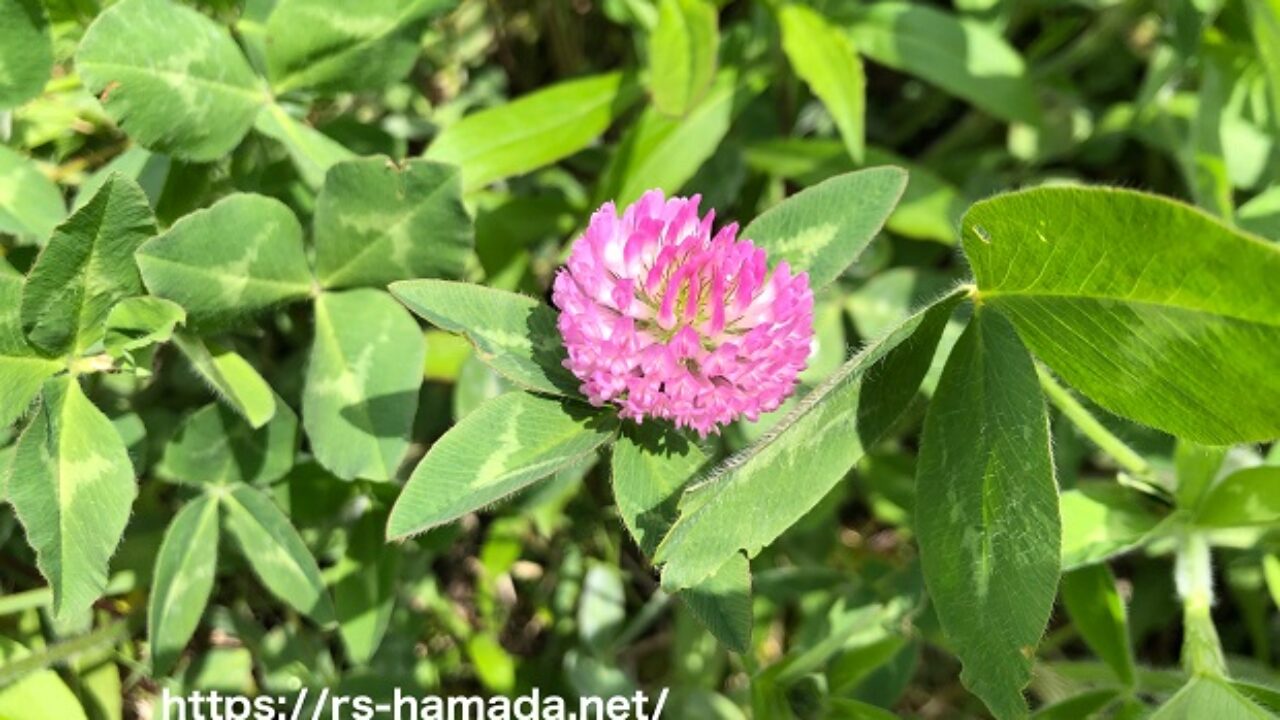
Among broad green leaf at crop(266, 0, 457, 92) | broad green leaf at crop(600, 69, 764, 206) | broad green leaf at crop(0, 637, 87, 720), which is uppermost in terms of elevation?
broad green leaf at crop(266, 0, 457, 92)

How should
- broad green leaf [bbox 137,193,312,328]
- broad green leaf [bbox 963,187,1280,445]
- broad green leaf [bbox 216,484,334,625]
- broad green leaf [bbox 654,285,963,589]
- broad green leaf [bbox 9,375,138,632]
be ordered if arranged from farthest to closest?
broad green leaf [bbox 216,484,334,625] < broad green leaf [bbox 137,193,312,328] < broad green leaf [bbox 9,375,138,632] < broad green leaf [bbox 654,285,963,589] < broad green leaf [bbox 963,187,1280,445]

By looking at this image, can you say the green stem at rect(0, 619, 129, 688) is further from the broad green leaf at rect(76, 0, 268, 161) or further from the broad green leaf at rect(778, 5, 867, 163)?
the broad green leaf at rect(778, 5, 867, 163)

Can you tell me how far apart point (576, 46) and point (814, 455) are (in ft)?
6.21

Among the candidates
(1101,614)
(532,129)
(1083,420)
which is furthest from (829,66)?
(1101,614)

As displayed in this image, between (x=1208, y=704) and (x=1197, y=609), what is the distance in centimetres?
25

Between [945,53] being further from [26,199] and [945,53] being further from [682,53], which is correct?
[26,199]

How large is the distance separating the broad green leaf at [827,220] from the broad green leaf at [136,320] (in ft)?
2.63

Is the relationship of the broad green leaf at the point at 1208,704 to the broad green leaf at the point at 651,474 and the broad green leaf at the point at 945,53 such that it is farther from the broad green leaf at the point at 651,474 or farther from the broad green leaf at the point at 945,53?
the broad green leaf at the point at 945,53

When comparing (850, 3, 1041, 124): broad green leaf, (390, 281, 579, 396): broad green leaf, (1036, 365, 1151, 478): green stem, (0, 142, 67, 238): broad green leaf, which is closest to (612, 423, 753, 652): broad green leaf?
(390, 281, 579, 396): broad green leaf

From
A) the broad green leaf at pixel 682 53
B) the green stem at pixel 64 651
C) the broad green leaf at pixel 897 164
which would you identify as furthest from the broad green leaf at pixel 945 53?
the green stem at pixel 64 651

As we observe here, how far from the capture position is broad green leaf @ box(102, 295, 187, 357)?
69.2 inches

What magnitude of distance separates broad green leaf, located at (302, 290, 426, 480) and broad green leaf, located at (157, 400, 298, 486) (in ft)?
0.54

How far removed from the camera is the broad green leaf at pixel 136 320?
1757 mm

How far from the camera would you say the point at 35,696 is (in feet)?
7.11
